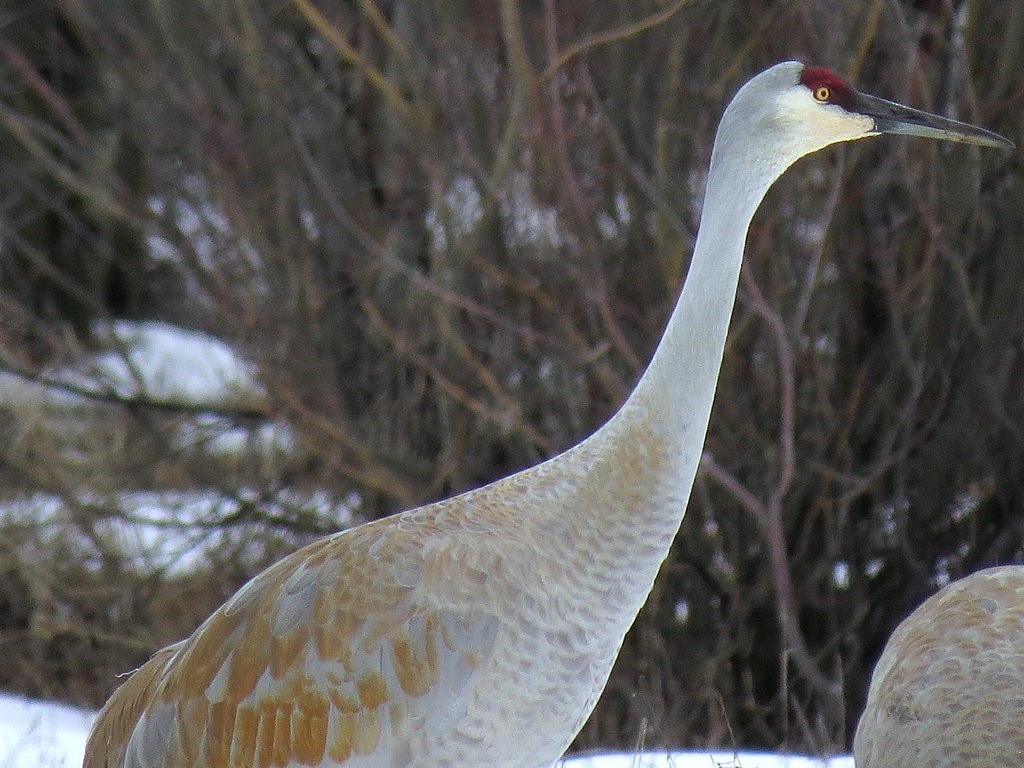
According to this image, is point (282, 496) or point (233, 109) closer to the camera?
point (233, 109)

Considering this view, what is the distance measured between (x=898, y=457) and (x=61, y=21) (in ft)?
19.5

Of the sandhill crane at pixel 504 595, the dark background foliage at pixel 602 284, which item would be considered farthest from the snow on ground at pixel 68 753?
the sandhill crane at pixel 504 595

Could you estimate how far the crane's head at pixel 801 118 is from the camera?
2605 millimetres

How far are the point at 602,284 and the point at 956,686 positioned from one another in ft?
7.71

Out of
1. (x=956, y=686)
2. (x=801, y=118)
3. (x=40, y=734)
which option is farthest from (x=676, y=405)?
(x=40, y=734)

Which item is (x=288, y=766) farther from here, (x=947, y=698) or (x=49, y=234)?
(x=49, y=234)

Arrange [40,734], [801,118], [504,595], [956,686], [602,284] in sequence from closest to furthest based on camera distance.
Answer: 1. [504,595]
2. [801,118]
3. [956,686]
4. [40,734]
5. [602,284]

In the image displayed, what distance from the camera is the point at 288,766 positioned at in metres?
2.62

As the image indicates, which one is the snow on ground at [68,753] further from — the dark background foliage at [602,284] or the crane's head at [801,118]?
the crane's head at [801,118]

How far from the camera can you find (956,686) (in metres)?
2.79

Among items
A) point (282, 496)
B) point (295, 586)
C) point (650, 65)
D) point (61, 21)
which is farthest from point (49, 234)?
point (295, 586)

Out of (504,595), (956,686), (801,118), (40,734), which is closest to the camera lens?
(504,595)

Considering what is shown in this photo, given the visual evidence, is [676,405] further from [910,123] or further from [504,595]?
[910,123]

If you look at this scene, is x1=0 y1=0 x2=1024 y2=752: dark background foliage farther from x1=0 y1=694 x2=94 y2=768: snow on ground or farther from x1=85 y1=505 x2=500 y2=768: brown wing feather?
x1=85 y1=505 x2=500 y2=768: brown wing feather
